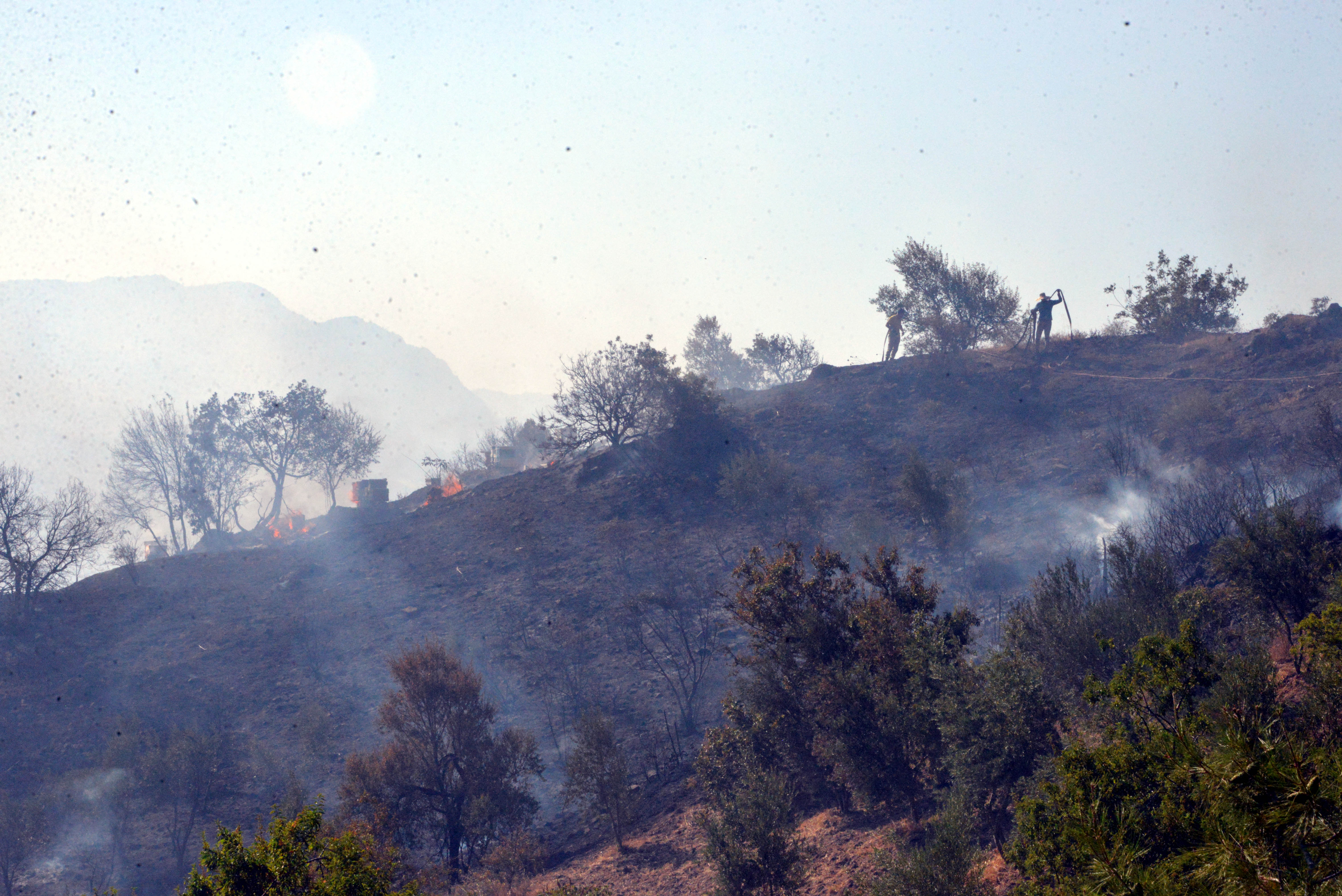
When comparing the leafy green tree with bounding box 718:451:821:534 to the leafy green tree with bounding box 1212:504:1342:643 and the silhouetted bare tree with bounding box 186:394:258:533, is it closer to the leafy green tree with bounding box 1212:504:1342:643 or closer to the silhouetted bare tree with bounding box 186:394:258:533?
the leafy green tree with bounding box 1212:504:1342:643

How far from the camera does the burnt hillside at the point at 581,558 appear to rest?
867 inches

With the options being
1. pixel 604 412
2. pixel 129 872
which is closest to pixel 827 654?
pixel 129 872

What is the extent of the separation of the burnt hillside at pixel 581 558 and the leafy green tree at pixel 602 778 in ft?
7.69

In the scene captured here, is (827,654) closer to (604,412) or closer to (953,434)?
(953,434)

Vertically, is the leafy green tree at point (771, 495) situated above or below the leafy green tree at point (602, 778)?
above

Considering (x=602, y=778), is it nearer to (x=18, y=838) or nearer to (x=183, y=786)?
(x=183, y=786)

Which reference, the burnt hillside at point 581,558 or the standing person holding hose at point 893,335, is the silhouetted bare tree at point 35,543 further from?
the standing person holding hose at point 893,335

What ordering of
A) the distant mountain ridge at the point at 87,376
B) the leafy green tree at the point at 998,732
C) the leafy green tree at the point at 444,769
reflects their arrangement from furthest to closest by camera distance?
the distant mountain ridge at the point at 87,376, the leafy green tree at the point at 444,769, the leafy green tree at the point at 998,732

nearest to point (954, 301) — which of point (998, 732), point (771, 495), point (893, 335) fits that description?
point (893, 335)

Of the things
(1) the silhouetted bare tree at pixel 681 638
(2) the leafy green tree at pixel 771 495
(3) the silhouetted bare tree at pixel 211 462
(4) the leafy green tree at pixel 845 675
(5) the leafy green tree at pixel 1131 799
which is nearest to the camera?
(5) the leafy green tree at pixel 1131 799

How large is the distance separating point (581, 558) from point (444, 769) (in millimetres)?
13298

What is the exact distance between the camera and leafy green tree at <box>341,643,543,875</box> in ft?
48.4

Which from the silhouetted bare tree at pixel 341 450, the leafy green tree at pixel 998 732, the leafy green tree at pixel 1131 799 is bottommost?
the leafy green tree at pixel 998 732

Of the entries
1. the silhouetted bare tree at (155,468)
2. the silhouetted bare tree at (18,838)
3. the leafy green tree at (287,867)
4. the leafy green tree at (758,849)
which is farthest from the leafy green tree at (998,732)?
the silhouetted bare tree at (155,468)
